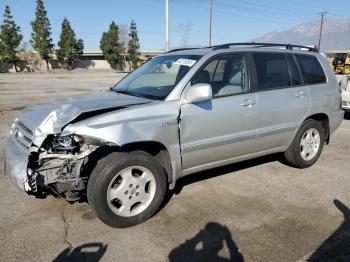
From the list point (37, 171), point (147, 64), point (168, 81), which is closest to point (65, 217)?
point (37, 171)

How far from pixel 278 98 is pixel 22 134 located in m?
3.24

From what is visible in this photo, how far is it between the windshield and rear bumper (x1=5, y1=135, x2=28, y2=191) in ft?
4.86

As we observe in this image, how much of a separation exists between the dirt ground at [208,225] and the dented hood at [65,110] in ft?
3.48

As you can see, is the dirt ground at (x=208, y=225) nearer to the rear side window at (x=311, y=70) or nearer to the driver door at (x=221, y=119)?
the driver door at (x=221, y=119)

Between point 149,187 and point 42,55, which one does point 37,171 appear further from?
point 42,55

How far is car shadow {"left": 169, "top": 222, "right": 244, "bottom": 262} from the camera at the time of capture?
309 centimetres

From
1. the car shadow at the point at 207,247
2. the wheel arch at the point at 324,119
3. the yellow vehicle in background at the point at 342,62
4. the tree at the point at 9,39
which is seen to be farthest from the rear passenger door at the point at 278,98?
the tree at the point at 9,39

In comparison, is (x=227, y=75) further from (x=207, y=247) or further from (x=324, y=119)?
(x=207, y=247)

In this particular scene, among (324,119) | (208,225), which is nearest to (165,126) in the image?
(208,225)

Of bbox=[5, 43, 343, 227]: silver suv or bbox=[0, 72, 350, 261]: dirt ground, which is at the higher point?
bbox=[5, 43, 343, 227]: silver suv

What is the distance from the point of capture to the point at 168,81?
162 inches

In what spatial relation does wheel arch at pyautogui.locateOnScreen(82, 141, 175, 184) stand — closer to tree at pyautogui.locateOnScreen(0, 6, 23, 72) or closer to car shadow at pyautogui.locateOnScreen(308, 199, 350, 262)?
car shadow at pyautogui.locateOnScreen(308, 199, 350, 262)

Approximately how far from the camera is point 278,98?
15.3 ft


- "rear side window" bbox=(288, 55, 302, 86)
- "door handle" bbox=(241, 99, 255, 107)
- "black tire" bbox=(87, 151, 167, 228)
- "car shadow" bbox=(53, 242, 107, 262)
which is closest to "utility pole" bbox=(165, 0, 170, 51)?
"rear side window" bbox=(288, 55, 302, 86)
